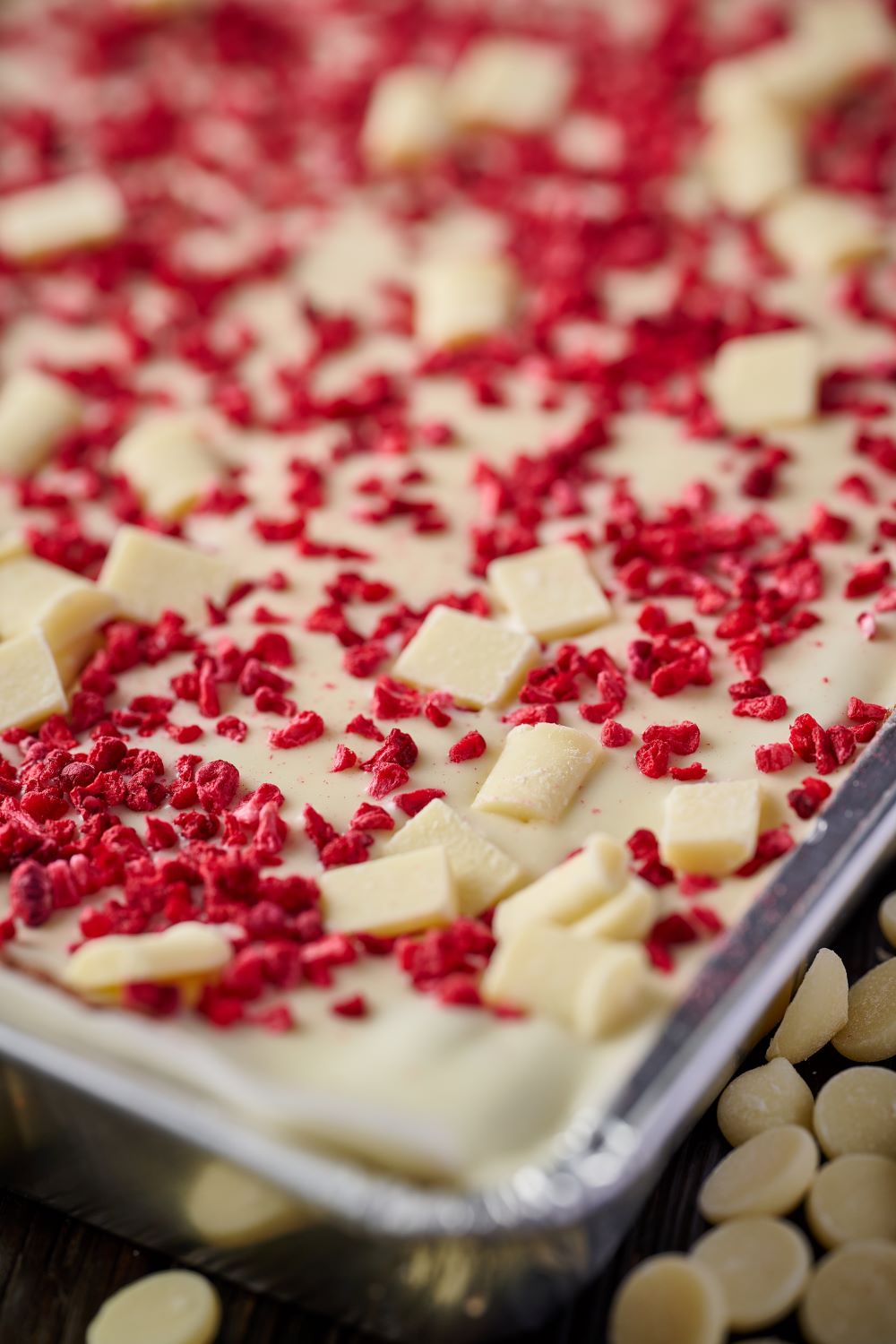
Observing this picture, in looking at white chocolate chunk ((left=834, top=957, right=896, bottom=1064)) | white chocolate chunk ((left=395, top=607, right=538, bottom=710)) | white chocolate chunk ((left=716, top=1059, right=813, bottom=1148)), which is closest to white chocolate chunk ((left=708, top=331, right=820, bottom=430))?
white chocolate chunk ((left=395, top=607, right=538, bottom=710))

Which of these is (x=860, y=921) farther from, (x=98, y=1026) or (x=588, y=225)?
(x=588, y=225)

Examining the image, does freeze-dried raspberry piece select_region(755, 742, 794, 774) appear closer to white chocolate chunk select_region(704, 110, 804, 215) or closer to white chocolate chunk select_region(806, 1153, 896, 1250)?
white chocolate chunk select_region(806, 1153, 896, 1250)

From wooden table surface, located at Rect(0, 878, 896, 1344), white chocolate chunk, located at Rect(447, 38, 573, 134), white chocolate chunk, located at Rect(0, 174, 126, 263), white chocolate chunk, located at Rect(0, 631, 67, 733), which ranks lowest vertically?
wooden table surface, located at Rect(0, 878, 896, 1344)

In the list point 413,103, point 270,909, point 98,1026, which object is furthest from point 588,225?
point 98,1026

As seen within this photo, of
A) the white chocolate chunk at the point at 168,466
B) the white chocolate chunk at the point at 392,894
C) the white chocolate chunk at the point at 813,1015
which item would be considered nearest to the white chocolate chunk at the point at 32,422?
the white chocolate chunk at the point at 168,466

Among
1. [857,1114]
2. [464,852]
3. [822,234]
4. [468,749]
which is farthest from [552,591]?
[822,234]
